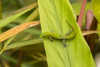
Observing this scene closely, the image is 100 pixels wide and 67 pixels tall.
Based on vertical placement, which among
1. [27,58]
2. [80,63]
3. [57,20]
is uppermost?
[57,20]

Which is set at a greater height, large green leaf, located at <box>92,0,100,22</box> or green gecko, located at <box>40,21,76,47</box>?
large green leaf, located at <box>92,0,100,22</box>

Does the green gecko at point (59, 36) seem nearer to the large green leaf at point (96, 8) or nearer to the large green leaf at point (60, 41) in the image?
the large green leaf at point (60, 41)

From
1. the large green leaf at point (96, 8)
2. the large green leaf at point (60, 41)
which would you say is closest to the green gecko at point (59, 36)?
the large green leaf at point (60, 41)

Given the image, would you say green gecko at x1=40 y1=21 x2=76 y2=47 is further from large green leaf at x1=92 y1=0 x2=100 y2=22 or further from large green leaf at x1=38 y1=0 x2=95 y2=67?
large green leaf at x1=92 y1=0 x2=100 y2=22

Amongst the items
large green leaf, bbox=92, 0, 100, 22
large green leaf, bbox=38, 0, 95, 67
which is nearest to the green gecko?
large green leaf, bbox=38, 0, 95, 67

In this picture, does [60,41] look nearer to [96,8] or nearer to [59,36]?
[59,36]

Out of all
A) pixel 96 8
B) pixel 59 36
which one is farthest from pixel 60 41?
pixel 96 8

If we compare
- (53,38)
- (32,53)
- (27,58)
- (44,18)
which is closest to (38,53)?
(32,53)

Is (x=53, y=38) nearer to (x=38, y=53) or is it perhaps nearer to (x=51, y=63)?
(x=51, y=63)
